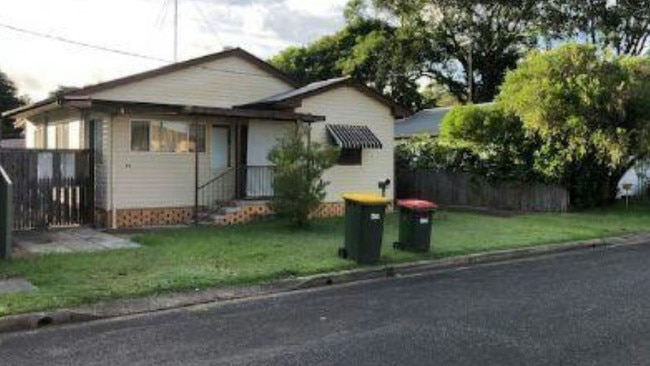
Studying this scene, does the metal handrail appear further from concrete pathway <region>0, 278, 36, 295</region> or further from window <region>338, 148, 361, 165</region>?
concrete pathway <region>0, 278, 36, 295</region>

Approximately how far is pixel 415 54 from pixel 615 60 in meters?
27.5

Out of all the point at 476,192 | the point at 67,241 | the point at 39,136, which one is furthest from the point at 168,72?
the point at 476,192

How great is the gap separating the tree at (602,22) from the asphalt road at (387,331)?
38.4 meters

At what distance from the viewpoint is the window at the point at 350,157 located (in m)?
21.8

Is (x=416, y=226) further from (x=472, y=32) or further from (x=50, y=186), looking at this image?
(x=472, y=32)

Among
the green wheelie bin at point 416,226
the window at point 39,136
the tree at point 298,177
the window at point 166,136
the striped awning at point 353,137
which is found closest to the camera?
the green wheelie bin at point 416,226

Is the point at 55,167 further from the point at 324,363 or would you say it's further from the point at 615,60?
the point at 615,60

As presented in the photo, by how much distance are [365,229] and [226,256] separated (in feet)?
7.96

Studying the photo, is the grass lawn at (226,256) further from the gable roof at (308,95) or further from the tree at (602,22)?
the tree at (602,22)

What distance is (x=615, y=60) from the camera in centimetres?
2294

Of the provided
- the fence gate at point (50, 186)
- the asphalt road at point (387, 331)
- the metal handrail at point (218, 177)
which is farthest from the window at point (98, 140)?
the asphalt road at point (387, 331)

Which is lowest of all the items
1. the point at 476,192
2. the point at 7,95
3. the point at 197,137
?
the point at 476,192

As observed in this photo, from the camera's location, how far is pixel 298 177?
16.6 m

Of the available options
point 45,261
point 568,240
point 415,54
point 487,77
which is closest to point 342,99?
point 568,240
